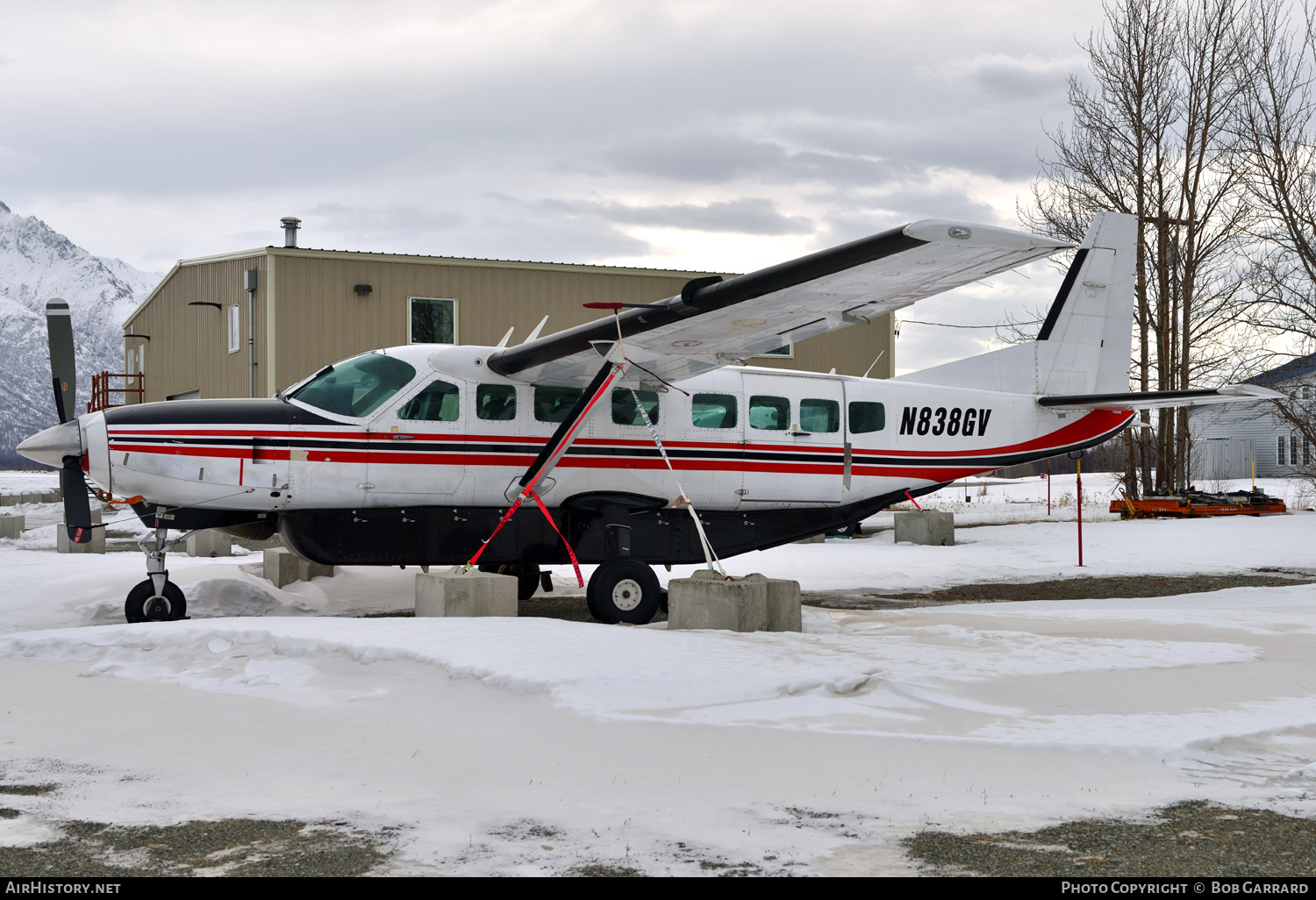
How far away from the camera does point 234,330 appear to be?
20828mm

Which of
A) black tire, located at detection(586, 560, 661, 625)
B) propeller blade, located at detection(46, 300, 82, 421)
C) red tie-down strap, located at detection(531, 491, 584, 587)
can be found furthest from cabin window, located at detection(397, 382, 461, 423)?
propeller blade, located at detection(46, 300, 82, 421)

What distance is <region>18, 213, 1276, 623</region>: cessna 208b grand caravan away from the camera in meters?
9.12

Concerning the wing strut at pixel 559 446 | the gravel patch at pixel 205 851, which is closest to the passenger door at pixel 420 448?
the wing strut at pixel 559 446

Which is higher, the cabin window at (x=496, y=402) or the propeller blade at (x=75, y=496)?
the cabin window at (x=496, y=402)

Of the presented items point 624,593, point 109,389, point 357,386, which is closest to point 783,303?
point 624,593

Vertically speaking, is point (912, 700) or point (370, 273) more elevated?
point (370, 273)

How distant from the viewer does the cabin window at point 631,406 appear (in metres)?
10.6

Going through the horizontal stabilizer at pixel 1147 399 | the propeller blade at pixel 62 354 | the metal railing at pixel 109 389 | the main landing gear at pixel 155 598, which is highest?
the metal railing at pixel 109 389

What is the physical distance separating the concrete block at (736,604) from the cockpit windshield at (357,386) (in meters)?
3.34

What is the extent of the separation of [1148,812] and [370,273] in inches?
698

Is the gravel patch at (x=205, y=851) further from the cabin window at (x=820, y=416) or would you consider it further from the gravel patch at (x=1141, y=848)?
the cabin window at (x=820, y=416)

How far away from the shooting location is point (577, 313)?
21.0 metres
